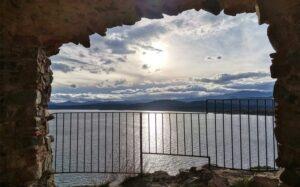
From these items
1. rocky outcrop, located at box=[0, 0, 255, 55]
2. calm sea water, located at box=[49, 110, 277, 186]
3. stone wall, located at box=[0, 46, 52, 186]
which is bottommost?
calm sea water, located at box=[49, 110, 277, 186]

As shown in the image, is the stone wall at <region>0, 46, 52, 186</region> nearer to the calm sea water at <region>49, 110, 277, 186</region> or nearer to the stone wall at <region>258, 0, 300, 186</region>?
the calm sea water at <region>49, 110, 277, 186</region>

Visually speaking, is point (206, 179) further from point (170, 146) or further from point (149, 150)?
point (149, 150)

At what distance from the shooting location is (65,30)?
17.7 ft

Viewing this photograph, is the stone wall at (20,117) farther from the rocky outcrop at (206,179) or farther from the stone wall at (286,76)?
the stone wall at (286,76)

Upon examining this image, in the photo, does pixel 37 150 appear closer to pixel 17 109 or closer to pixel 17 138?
pixel 17 138

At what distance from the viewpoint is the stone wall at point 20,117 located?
16.4 feet

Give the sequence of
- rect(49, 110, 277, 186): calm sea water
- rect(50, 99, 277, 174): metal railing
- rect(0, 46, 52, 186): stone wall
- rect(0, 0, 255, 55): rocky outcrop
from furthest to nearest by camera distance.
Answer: rect(49, 110, 277, 186): calm sea water, rect(50, 99, 277, 174): metal railing, rect(0, 0, 255, 55): rocky outcrop, rect(0, 46, 52, 186): stone wall

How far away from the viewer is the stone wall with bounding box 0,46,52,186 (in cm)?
499

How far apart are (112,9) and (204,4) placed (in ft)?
4.46

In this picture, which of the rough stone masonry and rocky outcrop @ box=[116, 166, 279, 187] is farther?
rocky outcrop @ box=[116, 166, 279, 187]

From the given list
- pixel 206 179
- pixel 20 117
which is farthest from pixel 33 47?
pixel 206 179

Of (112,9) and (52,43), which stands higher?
(112,9)

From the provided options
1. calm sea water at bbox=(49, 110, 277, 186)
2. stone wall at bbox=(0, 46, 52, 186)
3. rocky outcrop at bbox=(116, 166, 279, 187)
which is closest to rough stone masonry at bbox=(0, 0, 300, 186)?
stone wall at bbox=(0, 46, 52, 186)

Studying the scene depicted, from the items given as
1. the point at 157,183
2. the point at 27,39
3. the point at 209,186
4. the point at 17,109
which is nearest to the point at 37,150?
the point at 17,109
